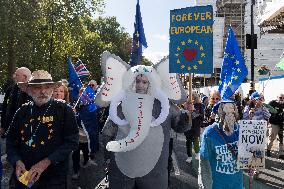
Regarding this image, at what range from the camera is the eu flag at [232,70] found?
18.3 feet

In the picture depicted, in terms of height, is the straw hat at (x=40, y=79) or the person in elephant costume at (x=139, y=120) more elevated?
the straw hat at (x=40, y=79)

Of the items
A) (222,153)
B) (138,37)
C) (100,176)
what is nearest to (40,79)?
(222,153)

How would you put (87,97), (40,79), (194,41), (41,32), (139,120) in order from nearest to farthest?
(40,79)
(139,120)
(194,41)
(87,97)
(41,32)

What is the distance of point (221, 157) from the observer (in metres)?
4.64

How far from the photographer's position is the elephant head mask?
459cm

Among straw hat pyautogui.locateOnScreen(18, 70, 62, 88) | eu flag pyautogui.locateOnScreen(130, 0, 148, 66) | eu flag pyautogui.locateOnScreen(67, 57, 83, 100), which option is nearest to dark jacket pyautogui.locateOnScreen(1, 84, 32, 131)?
eu flag pyautogui.locateOnScreen(130, 0, 148, 66)

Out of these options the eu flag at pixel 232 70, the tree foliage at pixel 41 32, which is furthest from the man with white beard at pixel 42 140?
the tree foliage at pixel 41 32

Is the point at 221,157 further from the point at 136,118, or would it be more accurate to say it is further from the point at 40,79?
the point at 40,79

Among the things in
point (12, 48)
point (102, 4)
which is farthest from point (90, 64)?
point (12, 48)

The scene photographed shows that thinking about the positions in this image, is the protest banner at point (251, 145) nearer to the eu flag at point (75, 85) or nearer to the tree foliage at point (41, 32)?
the eu flag at point (75, 85)

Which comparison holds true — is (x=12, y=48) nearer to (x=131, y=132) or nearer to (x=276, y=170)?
(x=276, y=170)

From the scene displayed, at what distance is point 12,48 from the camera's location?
30531mm

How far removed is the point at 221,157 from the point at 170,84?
94 centimetres

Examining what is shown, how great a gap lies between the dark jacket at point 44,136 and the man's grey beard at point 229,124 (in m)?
1.44
